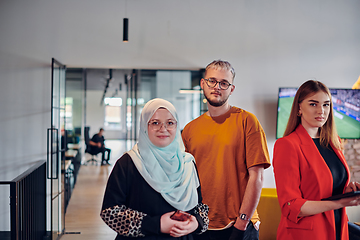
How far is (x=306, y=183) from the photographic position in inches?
60.5

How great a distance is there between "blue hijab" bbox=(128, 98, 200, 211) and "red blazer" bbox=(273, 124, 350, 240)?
0.57 meters

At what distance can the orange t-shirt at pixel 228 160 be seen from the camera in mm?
1672

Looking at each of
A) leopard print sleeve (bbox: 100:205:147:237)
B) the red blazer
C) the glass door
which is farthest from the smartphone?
the glass door

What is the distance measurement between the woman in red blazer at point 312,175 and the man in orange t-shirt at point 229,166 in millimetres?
145

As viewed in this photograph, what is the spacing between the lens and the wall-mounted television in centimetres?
389

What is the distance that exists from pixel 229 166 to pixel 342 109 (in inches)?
121

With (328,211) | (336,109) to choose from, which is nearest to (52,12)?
(328,211)

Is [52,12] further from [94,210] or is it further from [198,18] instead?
[94,210]

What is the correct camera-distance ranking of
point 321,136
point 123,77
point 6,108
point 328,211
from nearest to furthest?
point 328,211 → point 321,136 → point 6,108 → point 123,77

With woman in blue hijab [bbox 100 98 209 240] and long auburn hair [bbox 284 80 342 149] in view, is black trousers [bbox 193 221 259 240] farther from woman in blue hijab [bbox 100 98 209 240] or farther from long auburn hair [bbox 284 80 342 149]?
long auburn hair [bbox 284 80 342 149]

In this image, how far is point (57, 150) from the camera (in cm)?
374

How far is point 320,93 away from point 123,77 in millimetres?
3327

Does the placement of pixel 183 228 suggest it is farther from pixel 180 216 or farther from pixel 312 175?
pixel 312 175

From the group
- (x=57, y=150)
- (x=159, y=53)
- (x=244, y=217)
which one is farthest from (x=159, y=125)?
(x=57, y=150)
